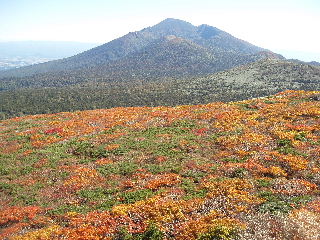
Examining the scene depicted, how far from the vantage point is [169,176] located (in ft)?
73.5

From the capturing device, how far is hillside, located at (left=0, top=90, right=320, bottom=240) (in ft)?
49.2

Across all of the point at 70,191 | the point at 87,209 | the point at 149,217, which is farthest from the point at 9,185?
the point at 149,217

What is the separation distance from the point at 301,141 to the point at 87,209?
19.3 metres

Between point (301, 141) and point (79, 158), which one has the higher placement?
point (301, 141)

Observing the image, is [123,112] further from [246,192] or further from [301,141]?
[246,192]

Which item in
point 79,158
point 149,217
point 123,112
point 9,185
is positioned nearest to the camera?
point 149,217

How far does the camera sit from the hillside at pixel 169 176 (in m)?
15.0

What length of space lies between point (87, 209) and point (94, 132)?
18394mm

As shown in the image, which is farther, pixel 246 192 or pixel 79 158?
pixel 79 158

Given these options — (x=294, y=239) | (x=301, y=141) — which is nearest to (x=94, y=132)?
(x=301, y=141)

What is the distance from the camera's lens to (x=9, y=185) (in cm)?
2353

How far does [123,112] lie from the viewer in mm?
47062

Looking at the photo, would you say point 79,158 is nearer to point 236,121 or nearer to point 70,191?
point 70,191

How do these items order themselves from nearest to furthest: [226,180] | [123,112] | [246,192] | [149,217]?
[149,217], [246,192], [226,180], [123,112]
